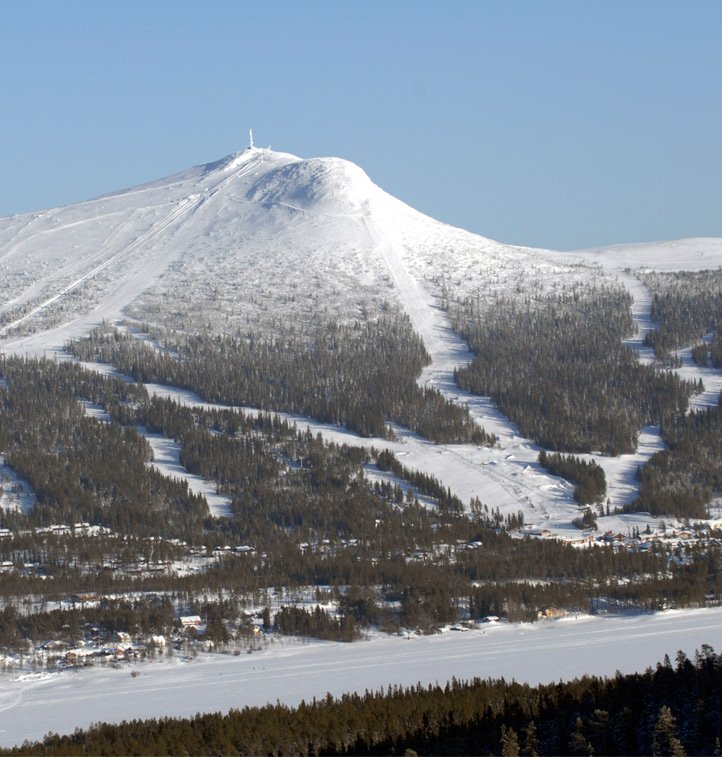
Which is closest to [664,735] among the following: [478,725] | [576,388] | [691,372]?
[478,725]

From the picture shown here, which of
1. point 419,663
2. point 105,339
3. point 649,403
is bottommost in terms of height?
point 419,663

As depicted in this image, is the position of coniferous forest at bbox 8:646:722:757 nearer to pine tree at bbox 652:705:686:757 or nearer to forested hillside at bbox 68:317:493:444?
pine tree at bbox 652:705:686:757

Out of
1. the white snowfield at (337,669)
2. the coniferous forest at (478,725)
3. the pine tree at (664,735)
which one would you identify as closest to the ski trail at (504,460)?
the white snowfield at (337,669)

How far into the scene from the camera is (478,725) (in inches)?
2901

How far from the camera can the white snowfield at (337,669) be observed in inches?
3487

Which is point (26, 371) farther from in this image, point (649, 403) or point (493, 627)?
point (493, 627)

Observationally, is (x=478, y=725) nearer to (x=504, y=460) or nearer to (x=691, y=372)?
(x=504, y=460)

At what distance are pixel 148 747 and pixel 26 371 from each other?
10746cm

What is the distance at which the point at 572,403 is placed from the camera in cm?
17062

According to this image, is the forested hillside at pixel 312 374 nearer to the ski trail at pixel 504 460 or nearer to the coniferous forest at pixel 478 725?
the ski trail at pixel 504 460

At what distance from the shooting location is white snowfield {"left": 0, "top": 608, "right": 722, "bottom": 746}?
8856 cm

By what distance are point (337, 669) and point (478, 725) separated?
25.5 metres

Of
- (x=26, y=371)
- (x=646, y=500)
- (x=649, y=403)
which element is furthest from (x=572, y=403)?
(x=26, y=371)

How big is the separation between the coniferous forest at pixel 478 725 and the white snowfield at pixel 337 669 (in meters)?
7.99
